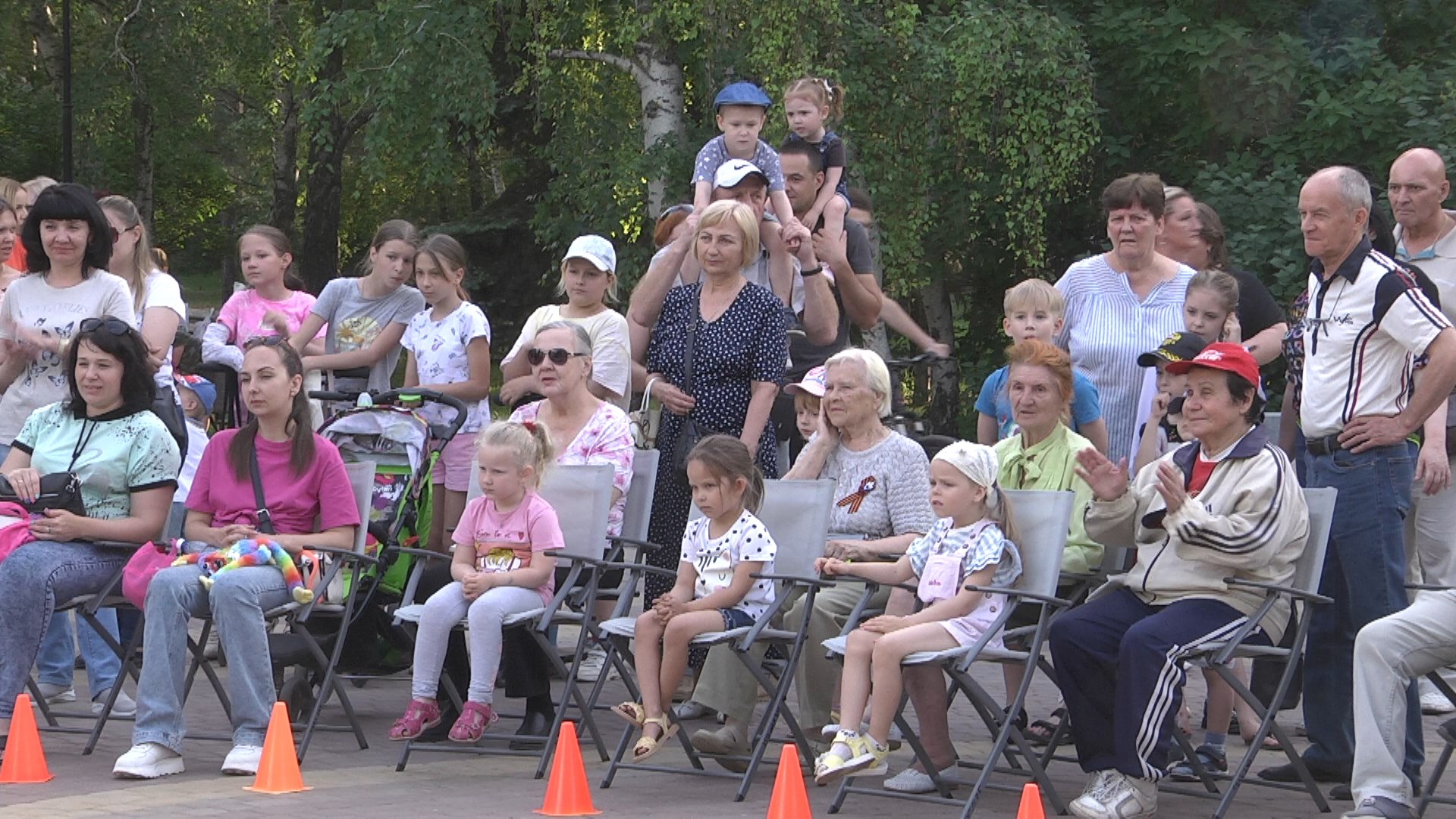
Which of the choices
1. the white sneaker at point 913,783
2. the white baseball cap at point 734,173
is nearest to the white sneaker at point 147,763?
the white sneaker at point 913,783

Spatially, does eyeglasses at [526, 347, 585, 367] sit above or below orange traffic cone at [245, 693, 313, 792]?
above

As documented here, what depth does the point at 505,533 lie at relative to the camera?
23.9 feet

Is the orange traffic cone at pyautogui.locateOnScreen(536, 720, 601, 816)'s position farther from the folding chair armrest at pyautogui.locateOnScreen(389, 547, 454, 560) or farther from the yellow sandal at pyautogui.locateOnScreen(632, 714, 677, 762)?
the folding chair armrest at pyautogui.locateOnScreen(389, 547, 454, 560)

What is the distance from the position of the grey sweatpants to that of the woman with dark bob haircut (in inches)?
64.5

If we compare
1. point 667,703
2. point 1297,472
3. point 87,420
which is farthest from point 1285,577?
point 87,420

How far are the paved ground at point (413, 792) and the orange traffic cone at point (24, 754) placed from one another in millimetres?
67

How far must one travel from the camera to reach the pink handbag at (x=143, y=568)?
7070 mm

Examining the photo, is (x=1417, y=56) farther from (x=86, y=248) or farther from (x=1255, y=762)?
(x=86, y=248)

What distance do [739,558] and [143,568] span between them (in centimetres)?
224

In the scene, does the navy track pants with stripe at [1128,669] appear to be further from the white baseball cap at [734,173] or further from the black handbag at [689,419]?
the white baseball cap at [734,173]

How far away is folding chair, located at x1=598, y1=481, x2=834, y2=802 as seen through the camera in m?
6.61

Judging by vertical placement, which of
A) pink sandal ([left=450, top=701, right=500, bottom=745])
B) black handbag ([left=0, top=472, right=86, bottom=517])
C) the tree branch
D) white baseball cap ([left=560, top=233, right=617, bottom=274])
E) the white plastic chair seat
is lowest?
pink sandal ([left=450, top=701, right=500, bottom=745])

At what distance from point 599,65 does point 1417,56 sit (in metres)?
7.57

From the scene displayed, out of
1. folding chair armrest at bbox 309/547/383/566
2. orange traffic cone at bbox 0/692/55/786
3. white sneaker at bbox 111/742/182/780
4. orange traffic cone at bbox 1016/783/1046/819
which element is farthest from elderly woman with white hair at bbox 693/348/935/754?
orange traffic cone at bbox 0/692/55/786
